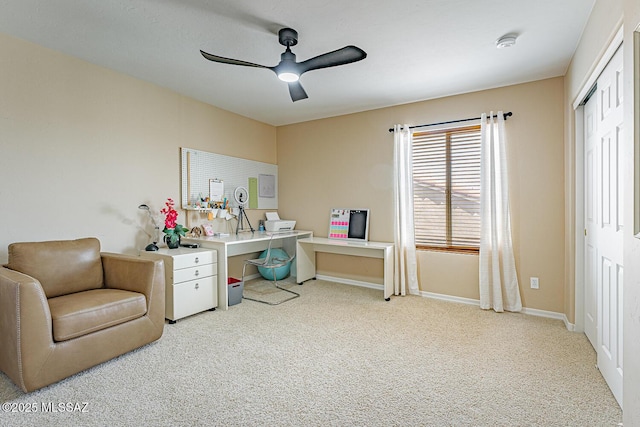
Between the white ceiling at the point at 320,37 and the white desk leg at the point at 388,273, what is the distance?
73.6 inches

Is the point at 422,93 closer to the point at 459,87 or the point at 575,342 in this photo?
the point at 459,87

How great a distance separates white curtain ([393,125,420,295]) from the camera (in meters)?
3.93

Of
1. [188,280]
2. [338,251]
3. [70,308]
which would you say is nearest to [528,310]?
[338,251]

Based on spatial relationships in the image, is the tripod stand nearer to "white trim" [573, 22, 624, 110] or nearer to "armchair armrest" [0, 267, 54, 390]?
"armchair armrest" [0, 267, 54, 390]

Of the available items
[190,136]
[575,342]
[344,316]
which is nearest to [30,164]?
[190,136]

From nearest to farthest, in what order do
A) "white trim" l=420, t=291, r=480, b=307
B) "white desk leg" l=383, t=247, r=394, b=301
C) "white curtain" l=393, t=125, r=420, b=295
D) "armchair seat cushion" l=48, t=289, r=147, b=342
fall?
"armchair seat cushion" l=48, t=289, r=147, b=342, "white trim" l=420, t=291, r=480, b=307, "white desk leg" l=383, t=247, r=394, b=301, "white curtain" l=393, t=125, r=420, b=295

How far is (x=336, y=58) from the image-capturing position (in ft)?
7.27

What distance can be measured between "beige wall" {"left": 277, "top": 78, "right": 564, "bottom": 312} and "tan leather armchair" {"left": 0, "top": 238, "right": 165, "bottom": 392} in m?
2.66

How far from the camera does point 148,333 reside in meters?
2.45

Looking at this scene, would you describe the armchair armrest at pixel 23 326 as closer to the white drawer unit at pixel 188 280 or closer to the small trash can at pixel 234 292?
the white drawer unit at pixel 188 280

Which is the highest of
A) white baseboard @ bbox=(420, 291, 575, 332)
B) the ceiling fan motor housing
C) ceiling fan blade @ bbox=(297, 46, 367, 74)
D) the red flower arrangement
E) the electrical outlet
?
the ceiling fan motor housing

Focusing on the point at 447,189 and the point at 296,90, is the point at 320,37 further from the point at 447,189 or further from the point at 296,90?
the point at 447,189

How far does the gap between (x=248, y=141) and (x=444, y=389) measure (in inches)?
153

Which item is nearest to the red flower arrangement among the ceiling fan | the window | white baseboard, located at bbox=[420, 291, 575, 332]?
the ceiling fan
